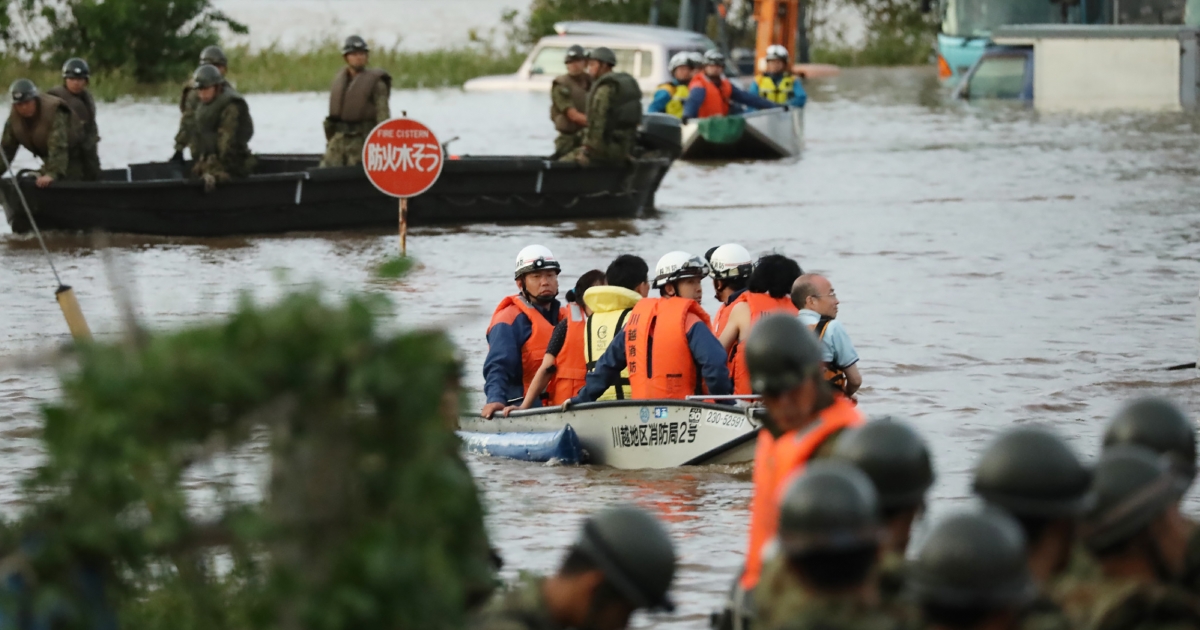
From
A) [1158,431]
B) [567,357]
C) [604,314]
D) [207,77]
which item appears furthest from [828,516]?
[207,77]

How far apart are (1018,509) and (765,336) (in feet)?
2.90

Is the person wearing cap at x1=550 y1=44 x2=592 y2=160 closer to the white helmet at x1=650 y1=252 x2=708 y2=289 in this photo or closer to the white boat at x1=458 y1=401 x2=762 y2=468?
the white boat at x1=458 y1=401 x2=762 y2=468

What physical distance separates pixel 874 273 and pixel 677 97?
9.79 m

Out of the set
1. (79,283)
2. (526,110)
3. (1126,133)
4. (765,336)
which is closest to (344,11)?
(526,110)

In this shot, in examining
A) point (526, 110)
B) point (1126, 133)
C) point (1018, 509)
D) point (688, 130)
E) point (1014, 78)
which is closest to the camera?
point (1018, 509)

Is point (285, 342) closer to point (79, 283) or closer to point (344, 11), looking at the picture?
point (79, 283)

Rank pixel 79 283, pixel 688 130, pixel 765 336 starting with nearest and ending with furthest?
1. pixel 765 336
2. pixel 79 283
3. pixel 688 130

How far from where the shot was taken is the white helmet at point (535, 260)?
1040 cm

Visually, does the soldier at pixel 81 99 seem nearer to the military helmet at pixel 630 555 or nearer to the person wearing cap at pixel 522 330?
the person wearing cap at pixel 522 330

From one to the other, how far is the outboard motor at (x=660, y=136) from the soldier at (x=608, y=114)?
5.10ft

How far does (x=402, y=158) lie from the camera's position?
53.6 feet

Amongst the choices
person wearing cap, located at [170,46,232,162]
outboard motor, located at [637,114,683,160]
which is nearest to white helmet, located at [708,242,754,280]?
person wearing cap, located at [170,46,232,162]

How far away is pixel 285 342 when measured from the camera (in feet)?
11.9

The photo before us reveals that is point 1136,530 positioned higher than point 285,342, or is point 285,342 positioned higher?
point 285,342
